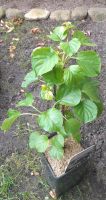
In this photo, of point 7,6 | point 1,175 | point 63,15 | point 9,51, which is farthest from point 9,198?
point 7,6

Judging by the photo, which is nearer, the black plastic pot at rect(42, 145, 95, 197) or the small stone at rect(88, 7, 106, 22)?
the black plastic pot at rect(42, 145, 95, 197)

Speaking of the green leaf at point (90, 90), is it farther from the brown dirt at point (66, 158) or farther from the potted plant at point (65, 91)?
the brown dirt at point (66, 158)

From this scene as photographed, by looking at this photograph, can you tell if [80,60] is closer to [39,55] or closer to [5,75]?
[39,55]

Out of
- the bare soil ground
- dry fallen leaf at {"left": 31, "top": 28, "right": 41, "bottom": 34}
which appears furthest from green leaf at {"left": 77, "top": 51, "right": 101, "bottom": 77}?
dry fallen leaf at {"left": 31, "top": 28, "right": 41, "bottom": 34}

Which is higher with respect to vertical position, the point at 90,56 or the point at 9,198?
the point at 90,56

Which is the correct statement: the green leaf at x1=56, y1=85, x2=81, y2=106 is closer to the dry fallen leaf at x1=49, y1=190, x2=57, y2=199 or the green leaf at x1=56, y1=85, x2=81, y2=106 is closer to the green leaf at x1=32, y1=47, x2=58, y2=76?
the green leaf at x1=32, y1=47, x2=58, y2=76

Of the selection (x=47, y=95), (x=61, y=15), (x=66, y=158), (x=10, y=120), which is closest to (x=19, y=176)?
(x=66, y=158)

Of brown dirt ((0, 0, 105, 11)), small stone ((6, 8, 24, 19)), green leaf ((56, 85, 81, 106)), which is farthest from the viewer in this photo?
brown dirt ((0, 0, 105, 11))
